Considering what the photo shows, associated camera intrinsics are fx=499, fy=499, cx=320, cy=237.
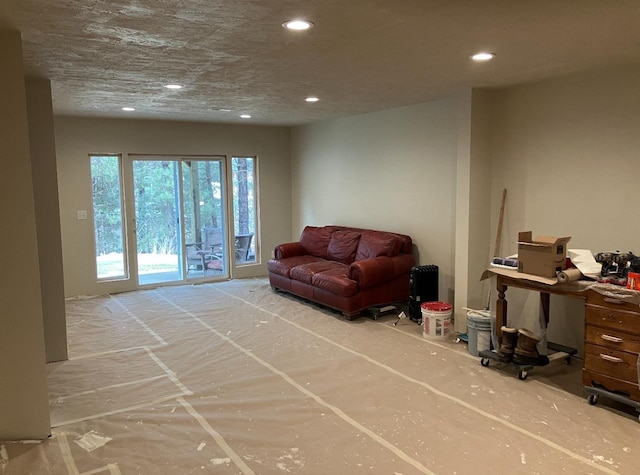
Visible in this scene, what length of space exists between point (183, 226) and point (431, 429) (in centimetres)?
539

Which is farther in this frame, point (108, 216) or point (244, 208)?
point (244, 208)

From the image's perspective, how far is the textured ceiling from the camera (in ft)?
8.11

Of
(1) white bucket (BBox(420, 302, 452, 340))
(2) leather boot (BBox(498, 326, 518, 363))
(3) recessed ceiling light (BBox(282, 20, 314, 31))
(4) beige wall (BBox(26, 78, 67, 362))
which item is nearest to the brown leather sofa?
(1) white bucket (BBox(420, 302, 452, 340))

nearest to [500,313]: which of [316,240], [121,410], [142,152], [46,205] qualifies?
[121,410]

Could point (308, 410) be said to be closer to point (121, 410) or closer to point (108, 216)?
point (121, 410)

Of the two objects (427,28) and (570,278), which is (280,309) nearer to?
(570,278)

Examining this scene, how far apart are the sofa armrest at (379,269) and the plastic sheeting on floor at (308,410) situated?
1.81 ft

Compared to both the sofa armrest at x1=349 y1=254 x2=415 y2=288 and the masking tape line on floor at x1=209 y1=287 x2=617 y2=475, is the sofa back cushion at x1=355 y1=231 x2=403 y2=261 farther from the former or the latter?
the masking tape line on floor at x1=209 y1=287 x2=617 y2=475

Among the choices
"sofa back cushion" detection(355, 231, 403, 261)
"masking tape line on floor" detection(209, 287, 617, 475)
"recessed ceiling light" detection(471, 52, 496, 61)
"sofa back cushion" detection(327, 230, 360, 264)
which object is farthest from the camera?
"sofa back cushion" detection(327, 230, 360, 264)

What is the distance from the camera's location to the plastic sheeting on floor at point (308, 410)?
2.84 metres

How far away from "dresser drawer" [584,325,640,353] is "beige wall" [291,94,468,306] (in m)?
2.16

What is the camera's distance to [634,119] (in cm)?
388

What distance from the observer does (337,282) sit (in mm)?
5613

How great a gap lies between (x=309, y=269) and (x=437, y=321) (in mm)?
1904
